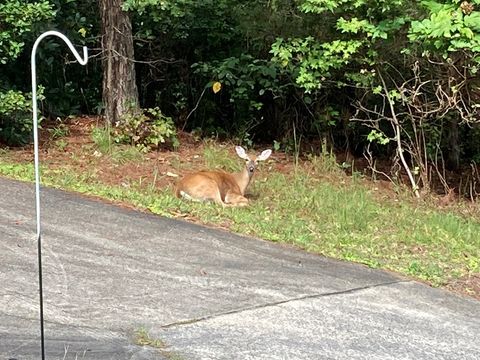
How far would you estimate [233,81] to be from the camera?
44.0 feet

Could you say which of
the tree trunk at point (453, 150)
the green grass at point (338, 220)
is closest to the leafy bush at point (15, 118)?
the green grass at point (338, 220)

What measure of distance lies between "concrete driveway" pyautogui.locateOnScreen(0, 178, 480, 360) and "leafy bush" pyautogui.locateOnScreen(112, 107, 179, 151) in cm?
390

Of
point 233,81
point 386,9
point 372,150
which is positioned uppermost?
point 386,9

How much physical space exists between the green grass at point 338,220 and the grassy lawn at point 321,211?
0.4 inches

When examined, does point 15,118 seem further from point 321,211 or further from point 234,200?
point 321,211

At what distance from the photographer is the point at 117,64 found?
1261cm

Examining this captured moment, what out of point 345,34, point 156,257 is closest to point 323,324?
point 156,257

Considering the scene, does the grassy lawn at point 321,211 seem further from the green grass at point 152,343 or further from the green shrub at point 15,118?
the green grass at point 152,343

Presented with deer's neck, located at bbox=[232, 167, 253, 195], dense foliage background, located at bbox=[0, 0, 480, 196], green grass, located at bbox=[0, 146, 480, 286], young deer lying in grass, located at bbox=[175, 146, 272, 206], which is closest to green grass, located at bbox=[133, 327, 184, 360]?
green grass, located at bbox=[0, 146, 480, 286]

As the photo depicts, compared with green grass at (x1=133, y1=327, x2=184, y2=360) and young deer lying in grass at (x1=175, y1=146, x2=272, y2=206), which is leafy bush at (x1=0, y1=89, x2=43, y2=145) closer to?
young deer lying in grass at (x1=175, y1=146, x2=272, y2=206)

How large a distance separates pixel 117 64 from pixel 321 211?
4867mm

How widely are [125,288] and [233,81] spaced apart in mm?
7755

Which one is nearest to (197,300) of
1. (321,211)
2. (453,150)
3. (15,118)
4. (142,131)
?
(321,211)

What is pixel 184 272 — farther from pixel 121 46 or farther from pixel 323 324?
pixel 121 46
